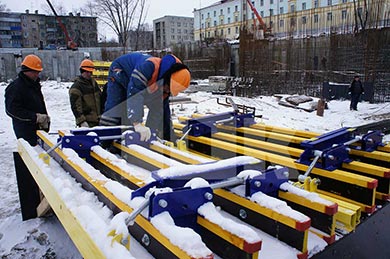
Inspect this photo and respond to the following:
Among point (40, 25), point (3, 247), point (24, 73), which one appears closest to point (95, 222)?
point (3, 247)

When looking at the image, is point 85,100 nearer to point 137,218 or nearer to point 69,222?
point 69,222

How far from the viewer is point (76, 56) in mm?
21406

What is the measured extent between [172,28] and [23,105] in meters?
79.5

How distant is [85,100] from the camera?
402 centimetres

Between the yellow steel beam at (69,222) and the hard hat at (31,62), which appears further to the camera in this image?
the hard hat at (31,62)

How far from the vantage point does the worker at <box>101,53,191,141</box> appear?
2.52 m

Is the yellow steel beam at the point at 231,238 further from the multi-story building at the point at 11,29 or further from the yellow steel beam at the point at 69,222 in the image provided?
the multi-story building at the point at 11,29

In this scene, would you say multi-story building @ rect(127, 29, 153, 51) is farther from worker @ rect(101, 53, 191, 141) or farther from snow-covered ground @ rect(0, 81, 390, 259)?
worker @ rect(101, 53, 191, 141)

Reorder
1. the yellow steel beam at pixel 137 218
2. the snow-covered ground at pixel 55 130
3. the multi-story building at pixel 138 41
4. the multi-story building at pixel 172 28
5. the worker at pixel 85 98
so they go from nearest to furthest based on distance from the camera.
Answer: the yellow steel beam at pixel 137 218, the snow-covered ground at pixel 55 130, the worker at pixel 85 98, the multi-story building at pixel 138 41, the multi-story building at pixel 172 28

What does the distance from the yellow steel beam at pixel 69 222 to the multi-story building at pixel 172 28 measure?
7520 centimetres

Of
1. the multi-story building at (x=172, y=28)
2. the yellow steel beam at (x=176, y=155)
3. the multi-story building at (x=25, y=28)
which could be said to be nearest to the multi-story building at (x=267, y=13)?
the multi-story building at (x=172, y=28)

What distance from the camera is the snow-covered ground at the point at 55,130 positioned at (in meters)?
2.47

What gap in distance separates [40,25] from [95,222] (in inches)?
3112

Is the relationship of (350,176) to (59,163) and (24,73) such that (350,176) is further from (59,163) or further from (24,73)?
(24,73)
